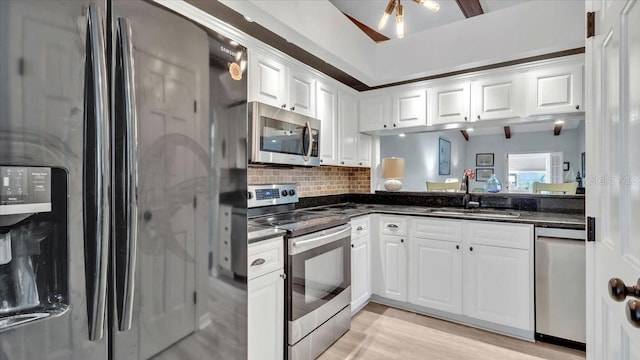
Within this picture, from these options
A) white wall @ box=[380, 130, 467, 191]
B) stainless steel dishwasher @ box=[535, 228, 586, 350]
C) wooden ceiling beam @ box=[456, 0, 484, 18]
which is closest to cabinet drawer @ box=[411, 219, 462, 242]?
stainless steel dishwasher @ box=[535, 228, 586, 350]

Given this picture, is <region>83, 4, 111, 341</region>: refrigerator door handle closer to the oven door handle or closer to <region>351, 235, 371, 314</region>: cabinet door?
the oven door handle

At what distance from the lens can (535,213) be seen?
2.64 metres

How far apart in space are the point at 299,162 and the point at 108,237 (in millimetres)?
1610

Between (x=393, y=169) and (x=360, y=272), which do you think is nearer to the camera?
(x=360, y=272)

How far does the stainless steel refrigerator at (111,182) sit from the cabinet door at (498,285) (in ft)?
6.79

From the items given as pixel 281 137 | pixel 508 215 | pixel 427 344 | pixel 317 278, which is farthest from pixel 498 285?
pixel 281 137

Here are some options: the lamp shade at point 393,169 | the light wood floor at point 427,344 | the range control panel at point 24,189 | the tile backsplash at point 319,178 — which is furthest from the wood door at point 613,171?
the lamp shade at point 393,169

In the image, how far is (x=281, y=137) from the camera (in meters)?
2.17

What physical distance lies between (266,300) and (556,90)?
8.73ft

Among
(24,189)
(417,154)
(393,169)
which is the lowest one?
(24,189)

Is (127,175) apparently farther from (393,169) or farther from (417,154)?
(417,154)

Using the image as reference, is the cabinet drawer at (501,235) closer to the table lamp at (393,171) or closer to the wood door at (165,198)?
the table lamp at (393,171)

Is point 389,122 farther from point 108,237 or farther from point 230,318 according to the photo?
point 108,237

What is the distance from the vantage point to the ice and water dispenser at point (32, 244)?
2.14 feet
